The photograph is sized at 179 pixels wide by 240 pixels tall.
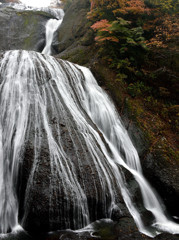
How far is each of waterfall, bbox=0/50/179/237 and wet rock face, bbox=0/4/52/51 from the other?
23.9 feet

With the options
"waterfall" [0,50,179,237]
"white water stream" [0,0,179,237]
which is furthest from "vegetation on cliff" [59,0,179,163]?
"waterfall" [0,50,179,237]

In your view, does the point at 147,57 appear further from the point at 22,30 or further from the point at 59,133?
the point at 22,30

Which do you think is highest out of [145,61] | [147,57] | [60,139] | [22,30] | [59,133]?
[22,30]

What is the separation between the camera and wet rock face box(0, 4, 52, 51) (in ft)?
40.2

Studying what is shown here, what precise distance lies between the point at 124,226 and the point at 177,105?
4.92 m

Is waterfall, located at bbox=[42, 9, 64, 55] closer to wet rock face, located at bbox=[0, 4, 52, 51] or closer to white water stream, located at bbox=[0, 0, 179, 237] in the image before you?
wet rock face, located at bbox=[0, 4, 52, 51]

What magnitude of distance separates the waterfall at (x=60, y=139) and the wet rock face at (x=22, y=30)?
7292 millimetres

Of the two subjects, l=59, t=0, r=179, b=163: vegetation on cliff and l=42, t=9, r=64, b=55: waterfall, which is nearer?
l=59, t=0, r=179, b=163: vegetation on cliff

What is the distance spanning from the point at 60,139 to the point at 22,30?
40.1 ft

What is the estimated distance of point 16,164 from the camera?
366 cm

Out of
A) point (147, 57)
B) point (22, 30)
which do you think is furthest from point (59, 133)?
point (22, 30)

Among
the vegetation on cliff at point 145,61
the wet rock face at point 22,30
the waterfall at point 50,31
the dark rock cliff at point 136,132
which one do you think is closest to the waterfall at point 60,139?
the dark rock cliff at point 136,132

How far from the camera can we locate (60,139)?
4078mm

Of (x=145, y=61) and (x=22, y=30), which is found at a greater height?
(x=22, y=30)
